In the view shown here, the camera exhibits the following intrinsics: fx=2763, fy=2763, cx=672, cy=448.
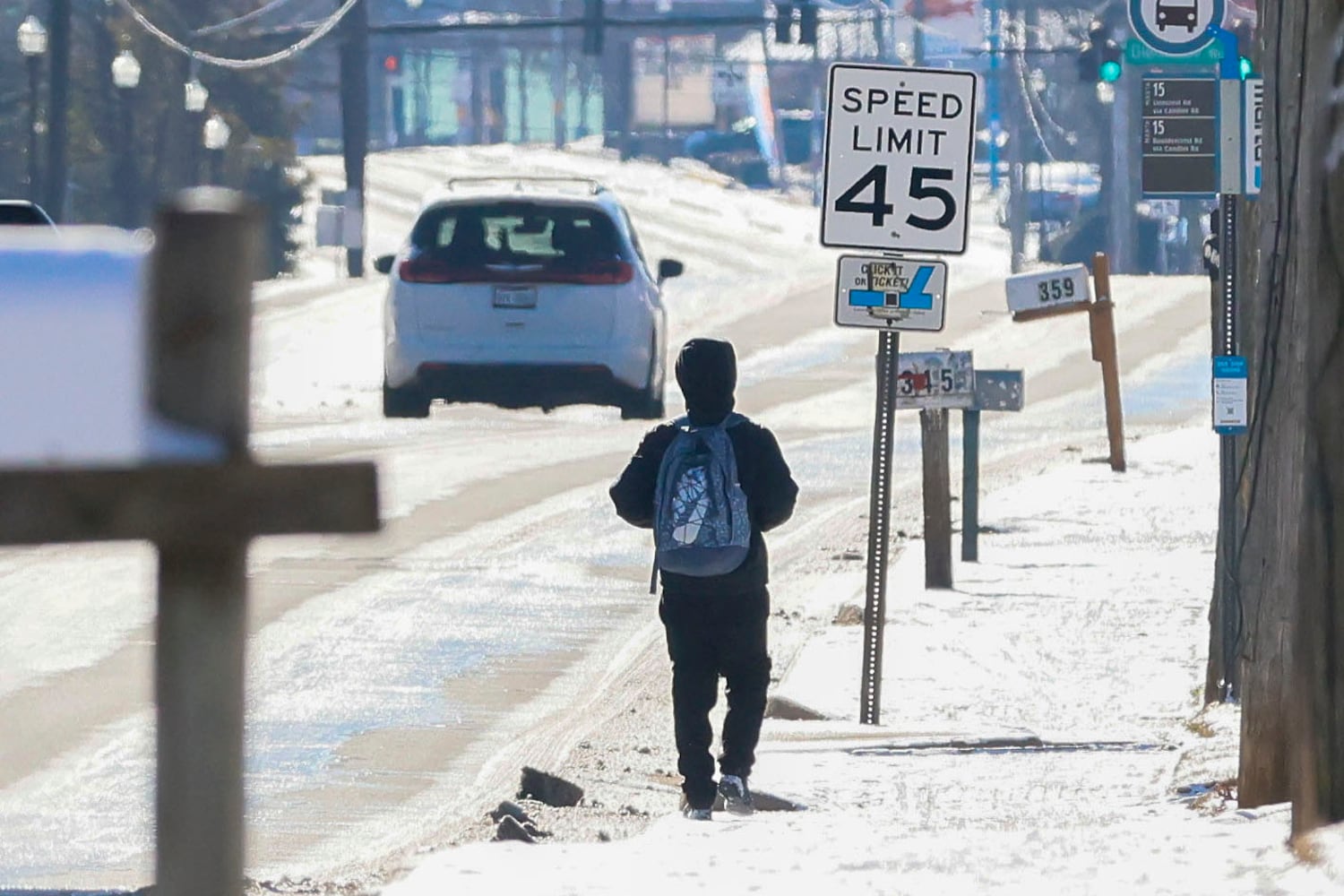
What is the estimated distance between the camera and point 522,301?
67.7ft

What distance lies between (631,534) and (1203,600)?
14.3ft

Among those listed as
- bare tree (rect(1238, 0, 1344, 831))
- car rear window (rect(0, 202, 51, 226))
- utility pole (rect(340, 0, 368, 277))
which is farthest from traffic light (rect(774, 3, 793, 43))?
bare tree (rect(1238, 0, 1344, 831))

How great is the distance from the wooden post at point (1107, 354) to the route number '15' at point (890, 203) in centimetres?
1132

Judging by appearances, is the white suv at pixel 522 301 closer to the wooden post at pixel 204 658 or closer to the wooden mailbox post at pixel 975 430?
the wooden mailbox post at pixel 975 430

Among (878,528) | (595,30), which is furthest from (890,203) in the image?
(595,30)

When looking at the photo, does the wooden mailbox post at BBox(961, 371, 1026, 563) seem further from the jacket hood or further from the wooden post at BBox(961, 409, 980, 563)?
the jacket hood

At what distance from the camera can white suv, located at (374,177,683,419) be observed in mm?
20672

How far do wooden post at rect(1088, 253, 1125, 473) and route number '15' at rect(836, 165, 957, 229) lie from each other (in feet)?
37.1

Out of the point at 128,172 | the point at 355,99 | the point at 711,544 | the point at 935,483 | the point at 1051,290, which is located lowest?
the point at 128,172

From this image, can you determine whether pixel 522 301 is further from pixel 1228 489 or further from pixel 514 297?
pixel 1228 489

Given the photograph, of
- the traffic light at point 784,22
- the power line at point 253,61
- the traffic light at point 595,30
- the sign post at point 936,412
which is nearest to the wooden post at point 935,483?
the sign post at point 936,412

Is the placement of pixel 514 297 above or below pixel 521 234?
below

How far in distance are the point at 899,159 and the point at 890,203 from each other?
0.17m

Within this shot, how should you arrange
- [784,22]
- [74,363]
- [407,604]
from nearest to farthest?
[74,363]
[407,604]
[784,22]
